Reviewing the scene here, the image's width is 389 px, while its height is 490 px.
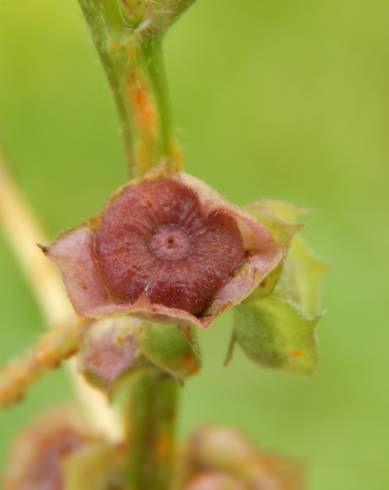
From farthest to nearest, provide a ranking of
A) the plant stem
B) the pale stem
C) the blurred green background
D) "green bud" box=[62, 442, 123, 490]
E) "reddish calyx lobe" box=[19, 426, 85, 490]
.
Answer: the blurred green background → the pale stem → "reddish calyx lobe" box=[19, 426, 85, 490] → "green bud" box=[62, 442, 123, 490] → the plant stem

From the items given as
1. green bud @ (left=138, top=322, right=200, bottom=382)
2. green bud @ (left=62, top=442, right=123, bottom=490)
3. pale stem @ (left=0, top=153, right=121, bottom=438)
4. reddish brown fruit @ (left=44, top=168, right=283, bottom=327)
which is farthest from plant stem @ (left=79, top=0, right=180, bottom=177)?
pale stem @ (left=0, top=153, right=121, bottom=438)

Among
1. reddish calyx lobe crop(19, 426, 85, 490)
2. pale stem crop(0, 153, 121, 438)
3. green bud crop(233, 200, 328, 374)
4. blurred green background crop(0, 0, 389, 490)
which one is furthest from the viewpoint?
blurred green background crop(0, 0, 389, 490)

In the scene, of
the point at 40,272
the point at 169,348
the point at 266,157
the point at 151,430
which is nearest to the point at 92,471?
the point at 151,430

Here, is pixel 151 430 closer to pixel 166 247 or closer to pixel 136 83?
pixel 166 247

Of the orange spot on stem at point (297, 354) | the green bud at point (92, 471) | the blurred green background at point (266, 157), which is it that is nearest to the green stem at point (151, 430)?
the green bud at point (92, 471)

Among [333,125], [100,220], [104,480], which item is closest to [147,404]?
[104,480]

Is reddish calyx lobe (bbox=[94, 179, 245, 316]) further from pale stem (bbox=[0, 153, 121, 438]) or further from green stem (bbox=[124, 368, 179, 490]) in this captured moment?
pale stem (bbox=[0, 153, 121, 438])

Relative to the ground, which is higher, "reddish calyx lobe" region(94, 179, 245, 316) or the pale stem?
"reddish calyx lobe" region(94, 179, 245, 316)
